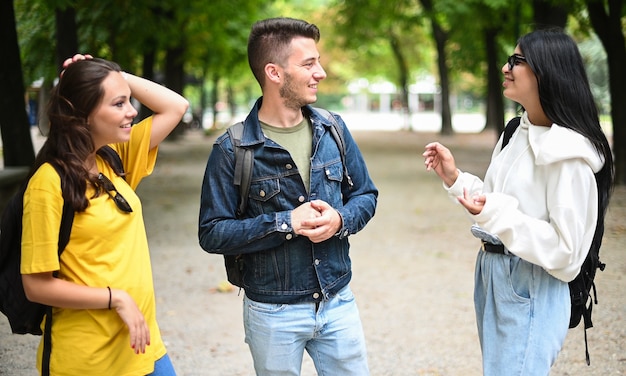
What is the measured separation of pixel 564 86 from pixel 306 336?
1.34 m

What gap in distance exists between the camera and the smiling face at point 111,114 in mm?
2719

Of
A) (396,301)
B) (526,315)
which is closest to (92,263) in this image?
(526,315)

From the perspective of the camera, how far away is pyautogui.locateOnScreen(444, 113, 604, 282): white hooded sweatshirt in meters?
2.81

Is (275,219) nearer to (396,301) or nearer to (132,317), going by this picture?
(132,317)

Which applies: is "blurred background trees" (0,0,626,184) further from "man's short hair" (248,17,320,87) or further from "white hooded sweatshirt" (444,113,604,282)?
"white hooded sweatshirt" (444,113,604,282)

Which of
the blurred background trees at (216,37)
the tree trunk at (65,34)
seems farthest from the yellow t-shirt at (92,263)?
the tree trunk at (65,34)

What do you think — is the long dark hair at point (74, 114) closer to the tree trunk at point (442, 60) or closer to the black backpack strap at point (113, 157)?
the black backpack strap at point (113, 157)

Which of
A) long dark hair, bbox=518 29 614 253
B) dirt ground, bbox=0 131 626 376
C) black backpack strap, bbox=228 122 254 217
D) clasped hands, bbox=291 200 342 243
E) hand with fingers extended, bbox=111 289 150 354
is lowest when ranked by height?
dirt ground, bbox=0 131 626 376

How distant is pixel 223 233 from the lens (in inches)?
119

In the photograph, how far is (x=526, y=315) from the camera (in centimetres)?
302

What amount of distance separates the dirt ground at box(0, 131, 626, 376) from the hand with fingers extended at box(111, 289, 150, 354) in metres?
2.95

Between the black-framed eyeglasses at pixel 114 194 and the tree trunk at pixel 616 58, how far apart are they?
12.1 meters

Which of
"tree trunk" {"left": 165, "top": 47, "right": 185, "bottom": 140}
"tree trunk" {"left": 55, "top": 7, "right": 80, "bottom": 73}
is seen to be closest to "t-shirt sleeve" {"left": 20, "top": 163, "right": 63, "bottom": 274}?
"tree trunk" {"left": 55, "top": 7, "right": 80, "bottom": 73}

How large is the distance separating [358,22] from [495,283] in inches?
1178
